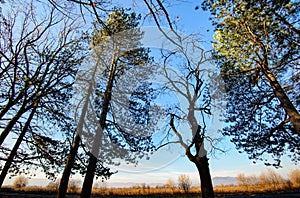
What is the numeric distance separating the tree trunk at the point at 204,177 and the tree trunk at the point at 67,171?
14.0 ft

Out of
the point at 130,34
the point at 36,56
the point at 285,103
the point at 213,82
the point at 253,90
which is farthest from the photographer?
the point at 130,34

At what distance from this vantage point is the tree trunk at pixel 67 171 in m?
5.83

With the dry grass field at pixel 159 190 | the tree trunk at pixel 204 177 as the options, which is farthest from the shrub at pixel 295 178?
the tree trunk at pixel 204 177

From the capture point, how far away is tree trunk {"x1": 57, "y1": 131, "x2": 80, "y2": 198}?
5825mm

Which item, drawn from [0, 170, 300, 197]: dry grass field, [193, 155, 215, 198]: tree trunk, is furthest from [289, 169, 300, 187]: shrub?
[193, 155, 215, 198]: tree trunk

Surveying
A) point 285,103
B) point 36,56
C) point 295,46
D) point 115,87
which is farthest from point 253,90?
point 36,56

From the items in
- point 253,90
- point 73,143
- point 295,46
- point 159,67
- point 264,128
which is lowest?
point 73,143

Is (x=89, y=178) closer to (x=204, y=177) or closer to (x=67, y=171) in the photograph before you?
(x=67, y=171)

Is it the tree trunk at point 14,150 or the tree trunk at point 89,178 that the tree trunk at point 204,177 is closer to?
the tree trunk at point 89,178

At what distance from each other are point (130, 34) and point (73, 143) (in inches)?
202

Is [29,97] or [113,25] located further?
[113,25]

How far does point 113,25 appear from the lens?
8.05m

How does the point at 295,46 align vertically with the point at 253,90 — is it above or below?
above

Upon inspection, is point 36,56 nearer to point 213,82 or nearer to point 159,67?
point 159,67
